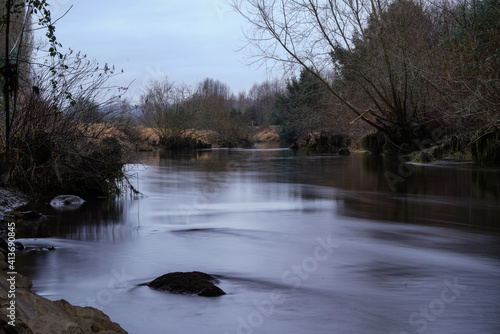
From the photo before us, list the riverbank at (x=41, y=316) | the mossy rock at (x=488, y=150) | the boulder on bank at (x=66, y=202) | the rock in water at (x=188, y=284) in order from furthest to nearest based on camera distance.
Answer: the mossy rock at (x=488, y=150), the boulder on bank at (x=66, y=202), the rock in water at (x=188, y=284), the riverbank at (x=41, y=316)

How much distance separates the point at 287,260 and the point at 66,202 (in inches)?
220

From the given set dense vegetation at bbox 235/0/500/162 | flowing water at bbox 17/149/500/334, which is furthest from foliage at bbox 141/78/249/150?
flowing water at bbox 17/149/500/334

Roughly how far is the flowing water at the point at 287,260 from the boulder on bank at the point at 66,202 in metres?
0.25

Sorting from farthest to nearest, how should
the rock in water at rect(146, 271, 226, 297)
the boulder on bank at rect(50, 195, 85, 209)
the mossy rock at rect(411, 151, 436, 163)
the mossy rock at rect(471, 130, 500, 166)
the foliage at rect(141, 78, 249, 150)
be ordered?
the foliage at rect(141, 78, 249, 150) < the mossy rock at rect(411, 151, 436, 163) < the mossy rock at rect(471, 130, 500, 166) < the boulder on bank at rect(50, 195, 85, 209) < the rock in water at rect(146, 271, 226, 297)

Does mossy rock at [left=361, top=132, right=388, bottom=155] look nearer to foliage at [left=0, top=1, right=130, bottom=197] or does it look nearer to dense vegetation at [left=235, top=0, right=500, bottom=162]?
dense vegetation at [left=235, top=0, right=500, bottom=162]

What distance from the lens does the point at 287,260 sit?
6301 mm

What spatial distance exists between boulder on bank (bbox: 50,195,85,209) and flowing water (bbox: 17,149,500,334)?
0.25 m

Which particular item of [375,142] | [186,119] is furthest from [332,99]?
[186,119]

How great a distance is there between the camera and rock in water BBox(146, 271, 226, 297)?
187 inches

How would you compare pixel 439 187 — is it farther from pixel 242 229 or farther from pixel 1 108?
pixel 1 108

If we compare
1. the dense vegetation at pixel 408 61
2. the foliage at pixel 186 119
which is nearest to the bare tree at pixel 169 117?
the foliage at pixel 186 119

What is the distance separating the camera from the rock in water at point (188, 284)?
4.76m

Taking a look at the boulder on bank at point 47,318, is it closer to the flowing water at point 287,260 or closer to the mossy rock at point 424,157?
the flowing water at point 287,260

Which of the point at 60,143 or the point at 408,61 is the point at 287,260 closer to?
the point at 60,143
